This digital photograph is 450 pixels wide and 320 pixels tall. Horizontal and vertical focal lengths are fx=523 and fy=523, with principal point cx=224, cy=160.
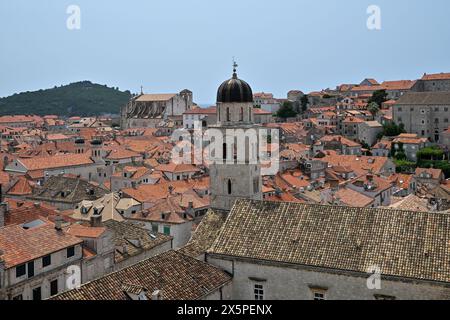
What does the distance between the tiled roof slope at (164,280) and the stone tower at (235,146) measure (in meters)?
8.49

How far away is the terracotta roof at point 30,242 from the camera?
26.6 m

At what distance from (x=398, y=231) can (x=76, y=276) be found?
1777 cm

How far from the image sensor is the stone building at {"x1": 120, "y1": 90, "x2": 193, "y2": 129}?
167 m

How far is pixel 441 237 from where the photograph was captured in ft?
77.7

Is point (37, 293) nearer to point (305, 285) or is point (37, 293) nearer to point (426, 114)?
point (305, 285)

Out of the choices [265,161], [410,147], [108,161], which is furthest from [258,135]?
[410,147]

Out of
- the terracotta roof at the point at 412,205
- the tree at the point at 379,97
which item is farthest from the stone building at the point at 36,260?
the tree at the point at 379,97

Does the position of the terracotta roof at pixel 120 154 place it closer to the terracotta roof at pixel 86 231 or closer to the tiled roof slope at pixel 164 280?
the terracotta roof at pixel 86 231

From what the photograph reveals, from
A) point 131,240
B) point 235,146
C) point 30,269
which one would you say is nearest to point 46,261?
point 30,269

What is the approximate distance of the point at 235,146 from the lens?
34.2 metres

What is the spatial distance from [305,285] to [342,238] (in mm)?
2883

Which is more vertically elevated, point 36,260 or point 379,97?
point 379,97

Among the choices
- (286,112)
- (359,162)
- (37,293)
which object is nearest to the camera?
(37,293)
